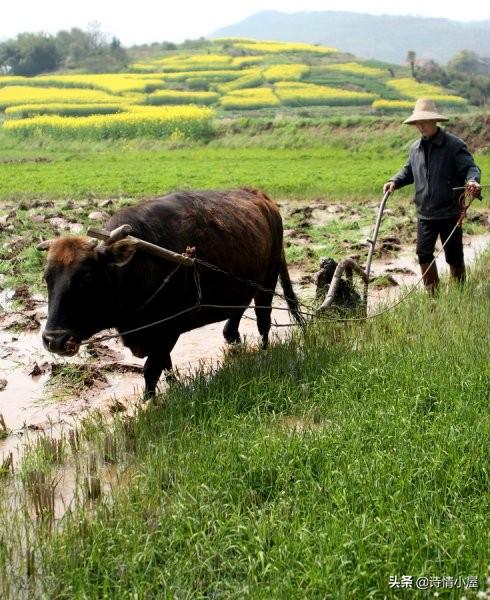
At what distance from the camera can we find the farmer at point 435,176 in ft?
23.3

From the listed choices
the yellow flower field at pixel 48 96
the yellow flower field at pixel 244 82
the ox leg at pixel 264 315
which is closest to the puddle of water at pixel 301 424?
the ox leg at pixel 264 315

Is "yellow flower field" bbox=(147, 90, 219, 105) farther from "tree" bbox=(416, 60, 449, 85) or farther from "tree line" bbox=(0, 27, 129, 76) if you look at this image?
"tree" bbox=(416, 60, 449, 85)

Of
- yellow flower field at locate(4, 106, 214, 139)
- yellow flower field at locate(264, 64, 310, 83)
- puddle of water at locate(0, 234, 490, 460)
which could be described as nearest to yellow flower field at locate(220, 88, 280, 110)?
yellow flower field at locate(264, 64, 310, 83)

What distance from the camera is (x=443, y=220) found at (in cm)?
729

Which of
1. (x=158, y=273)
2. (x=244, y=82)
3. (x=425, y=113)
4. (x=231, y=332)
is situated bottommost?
(x=231, y=332)

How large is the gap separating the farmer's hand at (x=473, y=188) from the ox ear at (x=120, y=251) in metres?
3.32

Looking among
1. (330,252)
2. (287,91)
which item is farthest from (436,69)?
(330,252)

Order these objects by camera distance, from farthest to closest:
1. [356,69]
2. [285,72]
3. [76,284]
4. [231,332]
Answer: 1. [356,69]
2. [285,72]
3. [231,332]
4. [76,284]

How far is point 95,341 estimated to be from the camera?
5125mm

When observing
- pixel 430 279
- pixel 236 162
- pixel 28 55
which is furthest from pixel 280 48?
pixel 430 279

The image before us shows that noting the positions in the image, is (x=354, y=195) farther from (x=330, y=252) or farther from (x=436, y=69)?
(x=436, y=69)

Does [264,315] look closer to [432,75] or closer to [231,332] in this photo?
[231,332]

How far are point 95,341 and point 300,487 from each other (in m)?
1.96

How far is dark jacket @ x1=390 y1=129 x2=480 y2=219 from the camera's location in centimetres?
711
